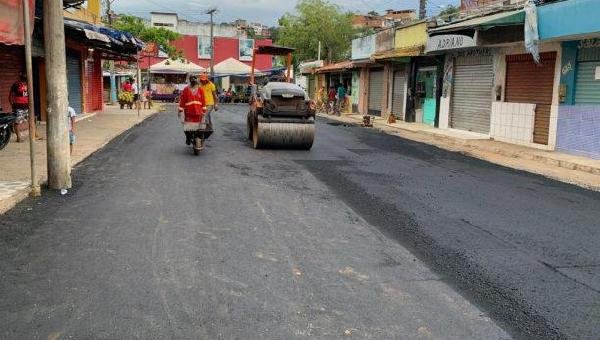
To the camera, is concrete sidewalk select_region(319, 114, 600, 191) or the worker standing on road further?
the worker standing on road

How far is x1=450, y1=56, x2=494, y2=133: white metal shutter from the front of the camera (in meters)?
21.1

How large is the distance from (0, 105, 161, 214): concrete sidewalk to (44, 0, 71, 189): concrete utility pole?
50cm

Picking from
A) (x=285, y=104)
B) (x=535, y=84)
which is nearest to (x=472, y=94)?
(x=535, y=84)

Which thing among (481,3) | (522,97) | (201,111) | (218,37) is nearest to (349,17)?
(218,37)

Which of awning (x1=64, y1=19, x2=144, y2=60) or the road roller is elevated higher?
awning (x1=64, y1=19, x2=144, y2=60)

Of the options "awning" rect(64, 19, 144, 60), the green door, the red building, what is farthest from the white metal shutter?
the red building

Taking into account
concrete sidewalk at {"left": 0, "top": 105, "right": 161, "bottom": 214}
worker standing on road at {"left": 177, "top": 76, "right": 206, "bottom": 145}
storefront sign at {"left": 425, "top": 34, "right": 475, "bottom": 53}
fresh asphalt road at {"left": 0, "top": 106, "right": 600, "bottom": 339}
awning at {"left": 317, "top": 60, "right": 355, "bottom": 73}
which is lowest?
fresh asphalt road at {"left": 0, "top": 106, "right": 600, "bottom": 339}

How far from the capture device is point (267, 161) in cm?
1246

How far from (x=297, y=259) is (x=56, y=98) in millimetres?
5037

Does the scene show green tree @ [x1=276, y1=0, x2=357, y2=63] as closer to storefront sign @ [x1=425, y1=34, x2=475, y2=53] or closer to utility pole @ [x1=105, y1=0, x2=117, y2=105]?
utility pole @ [x1=105, y1=0, x2=117, y2=105]

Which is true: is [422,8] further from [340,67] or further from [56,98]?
[56,98]

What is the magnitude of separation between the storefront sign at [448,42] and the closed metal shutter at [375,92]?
364 inches

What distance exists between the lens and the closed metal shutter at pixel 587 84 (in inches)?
590

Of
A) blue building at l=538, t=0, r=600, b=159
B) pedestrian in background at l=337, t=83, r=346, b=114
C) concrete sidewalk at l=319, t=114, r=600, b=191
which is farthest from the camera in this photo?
pedestrian in background at l=337, t=83, r=346, b=114
